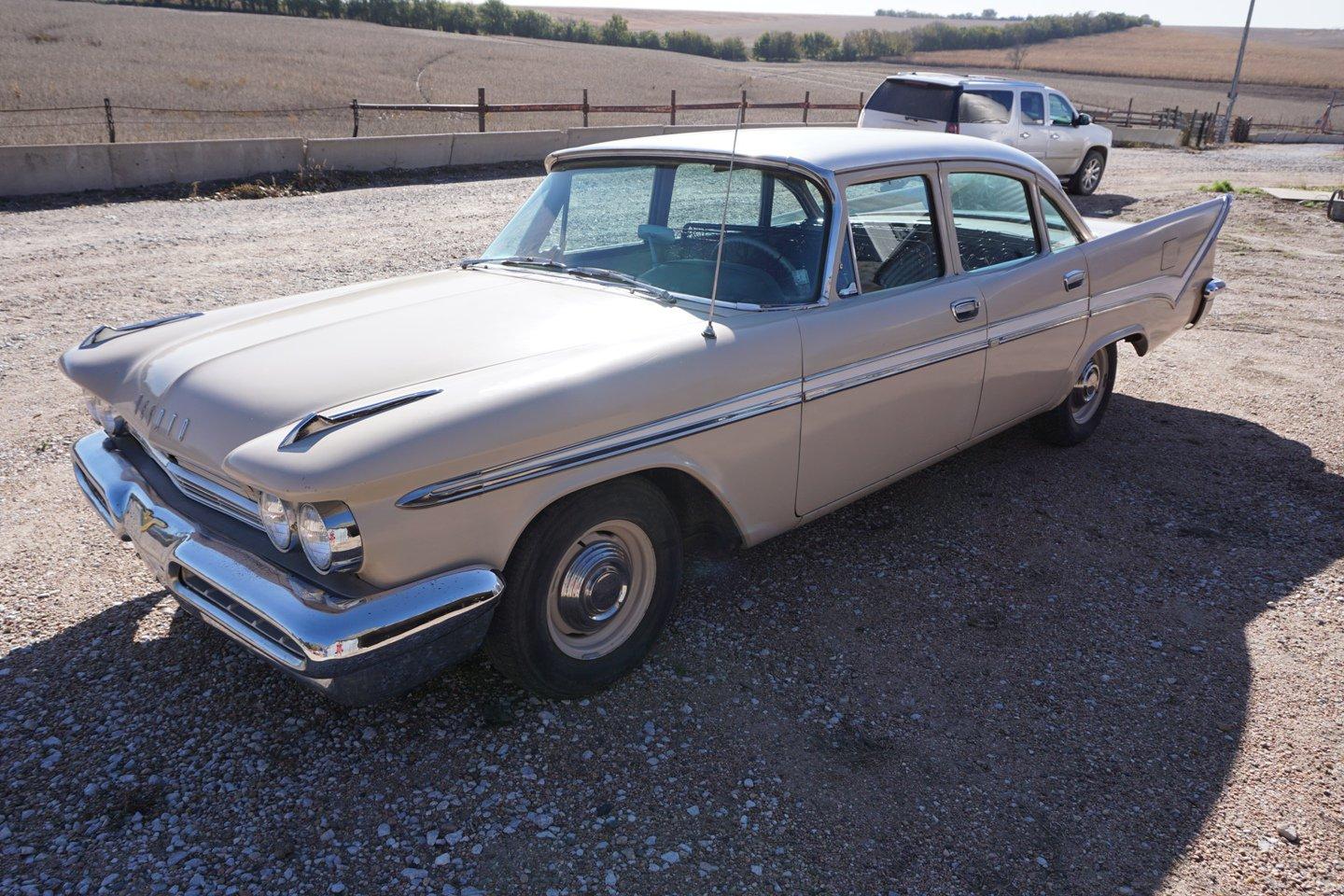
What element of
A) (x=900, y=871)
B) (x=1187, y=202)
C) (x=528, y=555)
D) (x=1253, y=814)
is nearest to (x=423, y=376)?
(x=528, y=555)

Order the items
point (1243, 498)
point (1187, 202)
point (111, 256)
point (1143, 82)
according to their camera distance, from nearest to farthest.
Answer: point (1243, 498), point (111, 256), point (1187, 202), point (1143, 82)

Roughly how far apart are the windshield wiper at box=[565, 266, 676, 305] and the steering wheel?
331 millimetres

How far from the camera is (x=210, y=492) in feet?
9.11

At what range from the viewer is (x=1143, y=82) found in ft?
197

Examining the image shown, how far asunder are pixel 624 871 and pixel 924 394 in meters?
2.22

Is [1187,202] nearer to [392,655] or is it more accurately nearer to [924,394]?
[924,394]

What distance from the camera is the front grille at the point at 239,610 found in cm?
238

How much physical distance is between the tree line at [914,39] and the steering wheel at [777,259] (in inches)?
2685

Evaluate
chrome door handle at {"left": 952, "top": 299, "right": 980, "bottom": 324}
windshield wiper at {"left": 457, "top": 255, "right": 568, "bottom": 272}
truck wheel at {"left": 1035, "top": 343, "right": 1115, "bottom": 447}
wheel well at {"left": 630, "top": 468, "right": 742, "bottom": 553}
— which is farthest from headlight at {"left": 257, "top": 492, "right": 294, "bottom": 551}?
truck wheel at {"left": 1035, "top": 343, "right": 1115, "bottom": 447}

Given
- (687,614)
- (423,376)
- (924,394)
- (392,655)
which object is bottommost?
(687,614)

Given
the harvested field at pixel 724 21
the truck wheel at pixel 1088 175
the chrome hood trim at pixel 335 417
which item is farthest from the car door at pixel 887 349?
the harvested field at pixel 724 21

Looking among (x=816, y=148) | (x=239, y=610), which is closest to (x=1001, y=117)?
(x=816, y=148)

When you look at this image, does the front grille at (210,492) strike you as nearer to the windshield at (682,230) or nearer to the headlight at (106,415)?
the headlight at (106,415)

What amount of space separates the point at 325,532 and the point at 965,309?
2692mm
